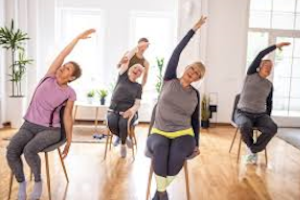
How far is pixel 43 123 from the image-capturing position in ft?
8.89

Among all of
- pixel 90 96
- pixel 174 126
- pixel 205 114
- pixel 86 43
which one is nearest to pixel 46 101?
pixel 174 126

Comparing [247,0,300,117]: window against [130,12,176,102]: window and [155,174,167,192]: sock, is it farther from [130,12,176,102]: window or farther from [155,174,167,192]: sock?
[155,174,167,192]: sock

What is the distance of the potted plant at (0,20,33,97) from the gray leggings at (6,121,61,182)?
3095 millimetres

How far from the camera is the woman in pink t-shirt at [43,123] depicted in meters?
2.59

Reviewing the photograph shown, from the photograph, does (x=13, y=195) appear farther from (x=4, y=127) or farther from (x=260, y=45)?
(x=260, y=45)

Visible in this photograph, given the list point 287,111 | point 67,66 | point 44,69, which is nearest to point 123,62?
point 67,66

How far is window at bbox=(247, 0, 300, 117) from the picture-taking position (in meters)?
6.51

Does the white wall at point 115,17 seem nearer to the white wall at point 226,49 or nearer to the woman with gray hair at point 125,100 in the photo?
the white wall at point 226,49

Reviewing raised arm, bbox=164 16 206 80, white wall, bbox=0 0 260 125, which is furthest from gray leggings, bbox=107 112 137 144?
white wall, bbox=0 0 260 125

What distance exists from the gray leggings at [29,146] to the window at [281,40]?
15.7ft

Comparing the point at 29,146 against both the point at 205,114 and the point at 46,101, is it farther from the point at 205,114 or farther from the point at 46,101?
the point at 205,114

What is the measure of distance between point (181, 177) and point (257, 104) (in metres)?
1.20

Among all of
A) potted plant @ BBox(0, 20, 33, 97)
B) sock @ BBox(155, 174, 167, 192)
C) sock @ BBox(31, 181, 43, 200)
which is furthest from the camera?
potted plant @ BBox(0, 20, 33, 97)

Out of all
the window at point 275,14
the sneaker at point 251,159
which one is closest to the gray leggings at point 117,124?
the sneaker at point 251,159
